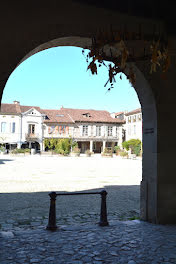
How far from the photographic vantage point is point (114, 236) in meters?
3.58

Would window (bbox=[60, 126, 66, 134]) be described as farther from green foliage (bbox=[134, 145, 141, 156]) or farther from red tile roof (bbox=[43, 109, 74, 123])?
green foliage (bbox=[134, 145, 141, 156])

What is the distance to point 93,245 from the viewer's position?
10.6 ft

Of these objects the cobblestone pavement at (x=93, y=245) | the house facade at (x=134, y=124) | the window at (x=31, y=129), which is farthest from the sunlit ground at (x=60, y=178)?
the window at (x=31, y=129)

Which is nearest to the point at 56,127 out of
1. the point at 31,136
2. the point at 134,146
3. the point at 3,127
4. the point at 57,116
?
the point at 57,116

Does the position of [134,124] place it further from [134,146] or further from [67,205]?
[67,205]

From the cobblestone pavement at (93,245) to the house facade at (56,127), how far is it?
123 feet

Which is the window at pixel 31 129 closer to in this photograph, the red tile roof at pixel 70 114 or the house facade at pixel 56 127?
the house facade at pixel 56 127

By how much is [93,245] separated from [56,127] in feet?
130

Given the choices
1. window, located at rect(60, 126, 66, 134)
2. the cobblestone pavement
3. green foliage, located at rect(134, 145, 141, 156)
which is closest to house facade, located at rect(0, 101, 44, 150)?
window, located at rect(60, 126, 66, 134)

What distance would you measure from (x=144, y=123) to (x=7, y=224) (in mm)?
3108

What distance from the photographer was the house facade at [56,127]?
132 feet

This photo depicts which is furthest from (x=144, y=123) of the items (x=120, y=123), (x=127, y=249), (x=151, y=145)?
(x=120, y=123)

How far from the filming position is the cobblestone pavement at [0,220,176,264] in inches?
111

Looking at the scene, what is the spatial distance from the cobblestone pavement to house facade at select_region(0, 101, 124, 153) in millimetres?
37590
